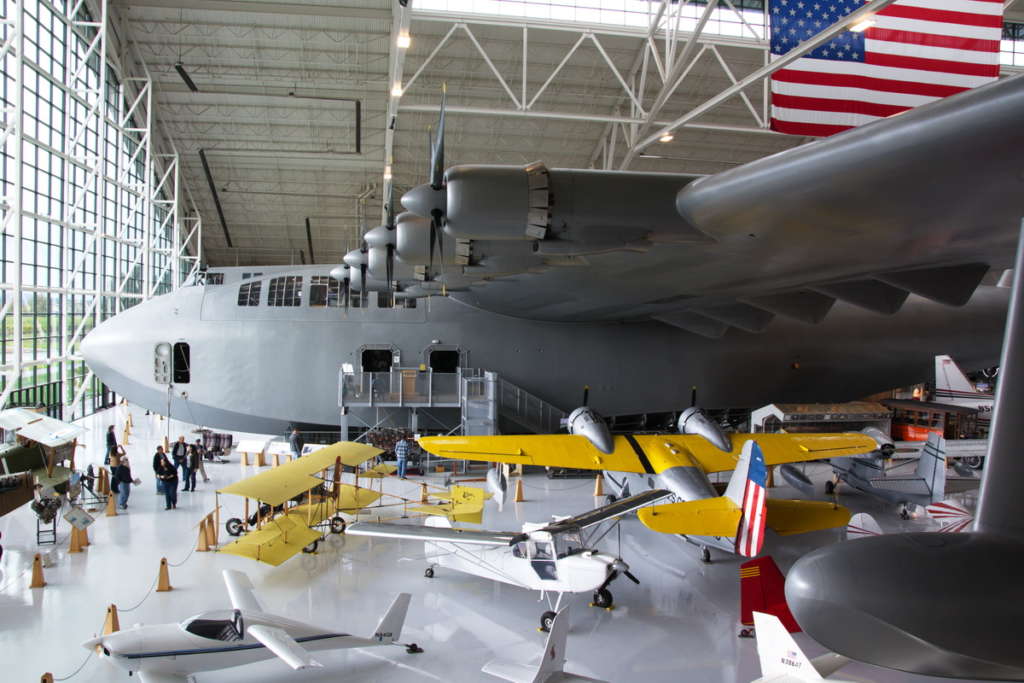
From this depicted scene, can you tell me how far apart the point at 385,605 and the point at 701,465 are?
617cm

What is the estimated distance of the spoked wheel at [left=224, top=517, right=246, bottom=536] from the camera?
11906 millimetres

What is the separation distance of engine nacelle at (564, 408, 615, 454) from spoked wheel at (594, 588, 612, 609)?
341cm

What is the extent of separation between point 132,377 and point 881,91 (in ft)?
64.4

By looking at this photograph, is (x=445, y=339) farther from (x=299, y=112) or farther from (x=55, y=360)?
(x=299, y=112)

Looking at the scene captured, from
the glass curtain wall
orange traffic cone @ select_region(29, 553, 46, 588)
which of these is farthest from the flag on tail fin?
the glass curtain wall

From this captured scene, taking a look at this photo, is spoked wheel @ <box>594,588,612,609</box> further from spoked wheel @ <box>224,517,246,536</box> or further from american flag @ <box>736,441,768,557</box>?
spoked wheel @ <box>224,517,246,536</box>

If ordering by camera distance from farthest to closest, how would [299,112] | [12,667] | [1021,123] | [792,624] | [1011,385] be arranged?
[299,112] < [792,624] < [12,667] < [1021,123] < [1011,385]

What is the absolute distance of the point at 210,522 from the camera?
11242mm

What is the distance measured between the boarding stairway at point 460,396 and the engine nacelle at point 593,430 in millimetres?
4398

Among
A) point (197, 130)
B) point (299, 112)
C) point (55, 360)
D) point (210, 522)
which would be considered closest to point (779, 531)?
point (210, 522)

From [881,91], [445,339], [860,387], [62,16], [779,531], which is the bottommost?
[779,531]

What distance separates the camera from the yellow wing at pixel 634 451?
38.3 ft

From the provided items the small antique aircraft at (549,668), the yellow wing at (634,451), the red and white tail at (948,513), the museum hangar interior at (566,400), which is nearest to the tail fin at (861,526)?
the museum hangar interior at (566,400)

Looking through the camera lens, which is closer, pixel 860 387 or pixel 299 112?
pixel 860 387
